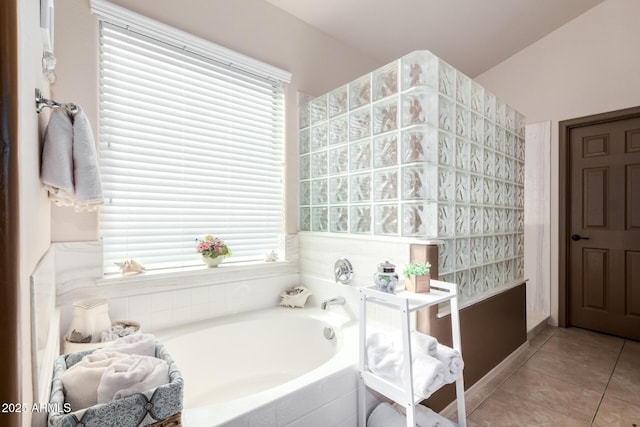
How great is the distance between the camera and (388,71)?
1.78 meters

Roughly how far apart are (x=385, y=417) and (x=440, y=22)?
2.87m

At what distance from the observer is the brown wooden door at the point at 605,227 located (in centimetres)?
279

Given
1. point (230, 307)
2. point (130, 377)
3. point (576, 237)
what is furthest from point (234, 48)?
point (576, 237)

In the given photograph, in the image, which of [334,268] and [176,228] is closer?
[176,228]

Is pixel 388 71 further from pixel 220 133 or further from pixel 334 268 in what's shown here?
pixel 334 268

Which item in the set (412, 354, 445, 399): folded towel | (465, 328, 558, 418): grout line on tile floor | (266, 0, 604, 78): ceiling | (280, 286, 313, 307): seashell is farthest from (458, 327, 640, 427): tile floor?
(266, 0, 604, 78): ceiling

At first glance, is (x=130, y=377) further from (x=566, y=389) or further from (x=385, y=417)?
(x=566, y=389)

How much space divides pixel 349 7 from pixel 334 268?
190 cm

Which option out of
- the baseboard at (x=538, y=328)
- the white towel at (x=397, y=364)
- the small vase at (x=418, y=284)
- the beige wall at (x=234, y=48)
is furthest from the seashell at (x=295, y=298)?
the baseboard at (x=538, y=328)

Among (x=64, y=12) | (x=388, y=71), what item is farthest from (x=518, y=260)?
(x=64, y=12)

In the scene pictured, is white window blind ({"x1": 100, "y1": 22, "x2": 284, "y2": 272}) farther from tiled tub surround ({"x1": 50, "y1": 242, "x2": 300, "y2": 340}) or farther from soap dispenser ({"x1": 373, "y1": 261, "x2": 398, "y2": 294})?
soap dispenser ({"x1": 373, "y1": 261, "x2": 398, "y2": 294})

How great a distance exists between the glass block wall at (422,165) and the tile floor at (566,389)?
2.09 feet

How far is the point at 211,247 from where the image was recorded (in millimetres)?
1942

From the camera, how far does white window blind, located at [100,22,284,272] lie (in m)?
1.70
